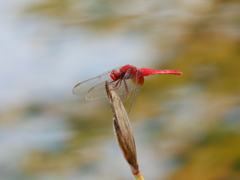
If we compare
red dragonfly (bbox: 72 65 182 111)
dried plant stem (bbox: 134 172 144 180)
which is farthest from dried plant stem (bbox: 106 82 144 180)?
red dragonfly (bbox: 72 65 182 111)

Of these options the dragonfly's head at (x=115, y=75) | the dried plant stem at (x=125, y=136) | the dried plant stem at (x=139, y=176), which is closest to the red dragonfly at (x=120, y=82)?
the dragonfly's head at (x=115, y=75)

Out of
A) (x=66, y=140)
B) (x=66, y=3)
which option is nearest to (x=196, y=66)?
(x=66, y=140)

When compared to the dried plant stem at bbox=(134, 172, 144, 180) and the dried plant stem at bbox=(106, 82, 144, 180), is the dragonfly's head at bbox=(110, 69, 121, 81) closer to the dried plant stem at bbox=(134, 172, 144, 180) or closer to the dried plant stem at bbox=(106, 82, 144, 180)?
the dried plant stem at bbox=(106, 82, 144, 180)

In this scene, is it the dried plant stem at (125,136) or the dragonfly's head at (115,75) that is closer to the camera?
the dried plant stem at (125,136)

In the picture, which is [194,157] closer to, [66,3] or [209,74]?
[209,74]

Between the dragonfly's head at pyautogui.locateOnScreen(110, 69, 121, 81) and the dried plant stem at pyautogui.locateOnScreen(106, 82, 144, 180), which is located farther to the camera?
the dragonfly's head at pyautogui.locateOnScreen(110, 69, 121, 81)

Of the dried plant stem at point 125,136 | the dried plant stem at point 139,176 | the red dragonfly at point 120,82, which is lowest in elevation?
the dried plant stem at point 139,176

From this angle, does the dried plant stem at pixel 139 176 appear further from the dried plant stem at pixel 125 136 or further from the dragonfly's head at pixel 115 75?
the dragonfly's head at pixel 115 75

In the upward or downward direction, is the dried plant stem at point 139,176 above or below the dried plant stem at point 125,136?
below

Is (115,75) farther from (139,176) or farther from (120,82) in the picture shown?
(139,176)

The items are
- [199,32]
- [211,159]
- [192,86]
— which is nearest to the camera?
[211,159]

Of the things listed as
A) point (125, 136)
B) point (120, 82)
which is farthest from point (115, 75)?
point (125, 136)
